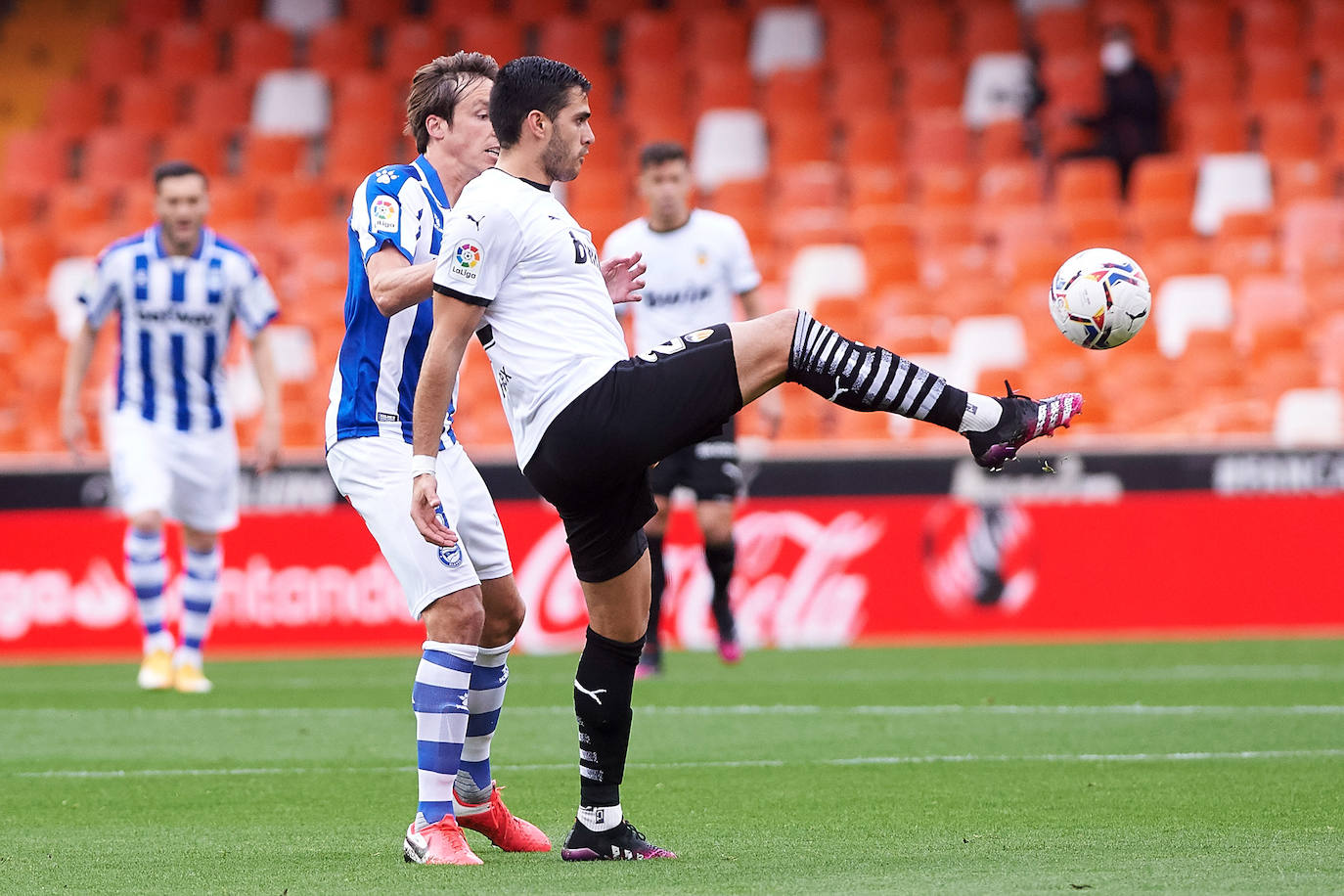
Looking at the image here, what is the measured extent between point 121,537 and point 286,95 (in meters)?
7.42

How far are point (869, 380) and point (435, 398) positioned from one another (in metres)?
1.04

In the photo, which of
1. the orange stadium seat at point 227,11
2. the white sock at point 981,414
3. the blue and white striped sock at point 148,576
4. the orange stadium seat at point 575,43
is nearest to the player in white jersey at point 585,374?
the white sock at point 981,414

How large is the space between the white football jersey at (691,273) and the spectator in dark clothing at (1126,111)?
690cm

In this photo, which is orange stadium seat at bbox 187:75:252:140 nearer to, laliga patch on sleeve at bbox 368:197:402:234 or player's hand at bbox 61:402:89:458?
player's hand at bbox 61:402:89:458

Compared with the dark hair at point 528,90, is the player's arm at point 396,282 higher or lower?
lower

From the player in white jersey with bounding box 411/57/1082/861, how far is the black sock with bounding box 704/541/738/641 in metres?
4.93

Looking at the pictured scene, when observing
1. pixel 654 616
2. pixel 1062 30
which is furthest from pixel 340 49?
pixel 654 616

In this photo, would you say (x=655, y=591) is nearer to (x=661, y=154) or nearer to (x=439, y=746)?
(x=661, y=154)

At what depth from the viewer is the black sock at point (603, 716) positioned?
4875mm

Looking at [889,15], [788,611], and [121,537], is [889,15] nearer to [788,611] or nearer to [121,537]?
[788,611]

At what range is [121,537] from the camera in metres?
11.8

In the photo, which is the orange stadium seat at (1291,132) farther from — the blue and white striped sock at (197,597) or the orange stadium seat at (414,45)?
the blue and white striped sock at (197,597)

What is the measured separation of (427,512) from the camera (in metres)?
4.65

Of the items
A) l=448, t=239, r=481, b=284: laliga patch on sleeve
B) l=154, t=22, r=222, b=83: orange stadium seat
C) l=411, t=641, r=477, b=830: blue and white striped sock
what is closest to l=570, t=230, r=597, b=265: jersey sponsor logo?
l=448, t=239, r=481, b=284: laliga patch on sleeve
